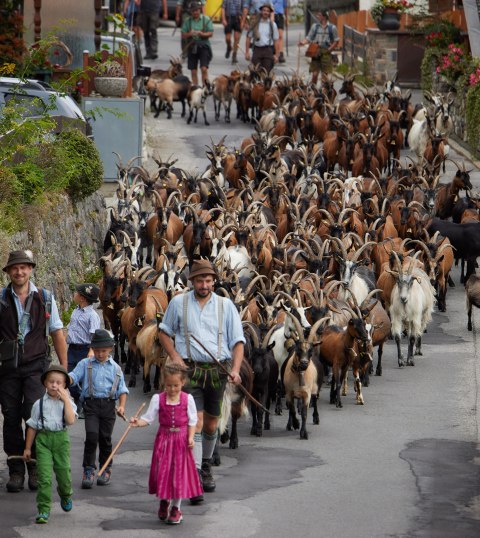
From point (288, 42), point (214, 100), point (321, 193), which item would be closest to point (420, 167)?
point (321, 193)

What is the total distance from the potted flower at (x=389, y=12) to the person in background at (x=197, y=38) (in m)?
4.59

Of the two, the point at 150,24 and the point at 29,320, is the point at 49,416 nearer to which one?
the point at 29,320

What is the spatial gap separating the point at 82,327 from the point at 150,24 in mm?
30167

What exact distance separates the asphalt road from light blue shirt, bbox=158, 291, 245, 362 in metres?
1.30

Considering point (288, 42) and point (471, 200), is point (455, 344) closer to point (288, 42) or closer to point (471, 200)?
point (471, 200)

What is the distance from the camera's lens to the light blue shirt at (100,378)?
11.9 meters

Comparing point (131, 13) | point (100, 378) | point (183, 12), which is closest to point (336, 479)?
point (100, 378)

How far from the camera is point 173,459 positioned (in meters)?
10.9

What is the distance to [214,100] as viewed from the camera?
3600 cm

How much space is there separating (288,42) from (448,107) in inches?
776

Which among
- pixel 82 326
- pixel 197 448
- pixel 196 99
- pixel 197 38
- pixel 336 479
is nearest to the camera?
pixel 197 448

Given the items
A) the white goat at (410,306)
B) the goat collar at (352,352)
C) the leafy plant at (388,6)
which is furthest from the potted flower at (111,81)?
the leafy plant at (388,6)

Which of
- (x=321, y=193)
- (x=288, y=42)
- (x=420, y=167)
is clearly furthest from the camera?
(x=288, y=42)

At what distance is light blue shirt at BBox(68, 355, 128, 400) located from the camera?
39.1 ft
